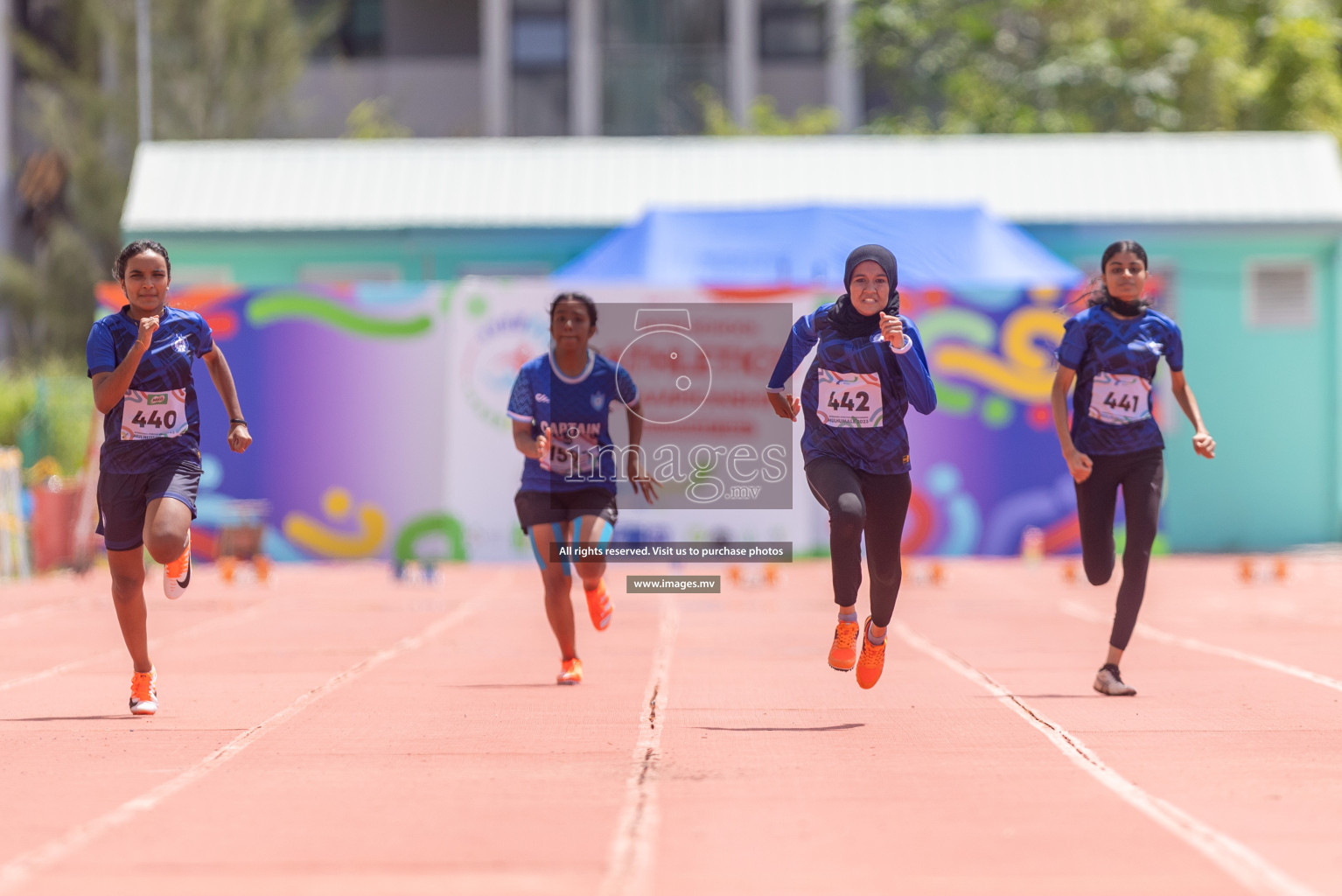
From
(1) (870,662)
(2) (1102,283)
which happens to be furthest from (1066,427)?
(1) (870,662)

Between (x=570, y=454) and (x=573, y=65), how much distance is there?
37.0 m

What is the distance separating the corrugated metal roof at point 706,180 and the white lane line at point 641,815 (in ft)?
48.3

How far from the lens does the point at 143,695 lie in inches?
343

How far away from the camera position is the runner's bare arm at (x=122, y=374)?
325 inches

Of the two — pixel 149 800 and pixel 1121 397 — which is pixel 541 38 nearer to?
pixel 1121 397

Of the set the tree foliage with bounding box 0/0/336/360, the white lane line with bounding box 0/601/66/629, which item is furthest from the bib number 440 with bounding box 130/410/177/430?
the tree foliage with bounding box 0/0/336/360

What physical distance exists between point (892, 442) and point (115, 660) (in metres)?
5.31

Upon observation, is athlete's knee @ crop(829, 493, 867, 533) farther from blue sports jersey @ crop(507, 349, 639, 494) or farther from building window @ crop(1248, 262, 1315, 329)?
building window @ crop(1248, 262, 1315, 329)

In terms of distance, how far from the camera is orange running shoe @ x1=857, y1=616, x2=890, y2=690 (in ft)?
28.5

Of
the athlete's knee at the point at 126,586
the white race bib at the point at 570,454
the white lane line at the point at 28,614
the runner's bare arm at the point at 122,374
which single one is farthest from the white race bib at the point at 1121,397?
the white lane line at the point at 28,614

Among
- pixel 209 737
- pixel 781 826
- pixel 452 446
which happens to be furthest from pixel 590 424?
pixel 452 446

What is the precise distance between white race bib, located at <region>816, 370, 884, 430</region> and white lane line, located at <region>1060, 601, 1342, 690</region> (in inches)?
119

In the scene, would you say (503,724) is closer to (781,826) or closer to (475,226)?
(781,826)

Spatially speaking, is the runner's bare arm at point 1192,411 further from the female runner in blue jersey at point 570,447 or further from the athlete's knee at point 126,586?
the athlete's knee at point 126,586
